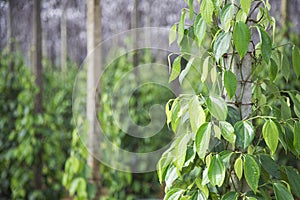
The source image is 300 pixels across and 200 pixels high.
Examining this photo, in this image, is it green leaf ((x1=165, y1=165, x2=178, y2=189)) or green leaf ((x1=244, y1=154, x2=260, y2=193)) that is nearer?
green leaf ((x1=244, y1=154, x2=260, y2=193))

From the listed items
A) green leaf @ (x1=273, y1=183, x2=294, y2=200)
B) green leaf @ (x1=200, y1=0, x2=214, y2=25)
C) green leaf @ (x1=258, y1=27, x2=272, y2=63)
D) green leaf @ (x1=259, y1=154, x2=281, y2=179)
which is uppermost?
green leaf @ (x1=200, y1=0, x2=214, y2=25)

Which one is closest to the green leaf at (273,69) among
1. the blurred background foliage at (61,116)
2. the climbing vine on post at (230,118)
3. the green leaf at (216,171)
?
the climbing vine on post at (230,118)

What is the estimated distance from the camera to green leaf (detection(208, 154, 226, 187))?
36.9 inches

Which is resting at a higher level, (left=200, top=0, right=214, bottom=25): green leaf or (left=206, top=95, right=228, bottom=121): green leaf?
(left=200, top=0, right=214, bottom=25): green leaf

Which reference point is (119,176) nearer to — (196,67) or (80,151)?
(80,151)

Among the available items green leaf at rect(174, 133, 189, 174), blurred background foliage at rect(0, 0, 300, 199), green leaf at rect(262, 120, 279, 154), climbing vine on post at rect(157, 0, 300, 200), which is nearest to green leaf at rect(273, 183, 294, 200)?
climbing vine on post at rect(157, 0, 300, 200)

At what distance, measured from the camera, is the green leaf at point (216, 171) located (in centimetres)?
94

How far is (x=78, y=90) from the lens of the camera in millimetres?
2445

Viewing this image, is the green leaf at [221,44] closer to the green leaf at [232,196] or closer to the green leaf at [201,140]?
the green leaf at [201,140]

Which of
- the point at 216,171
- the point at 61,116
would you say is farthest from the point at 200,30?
the point at 61,116

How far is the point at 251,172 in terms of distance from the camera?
36.6 inches

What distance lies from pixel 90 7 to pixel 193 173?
1114 millimetres

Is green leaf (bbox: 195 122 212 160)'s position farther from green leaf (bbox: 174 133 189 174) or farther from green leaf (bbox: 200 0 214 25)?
green leaf (bbox: 200 0 214 25)

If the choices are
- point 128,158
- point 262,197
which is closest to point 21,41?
point 128,158
